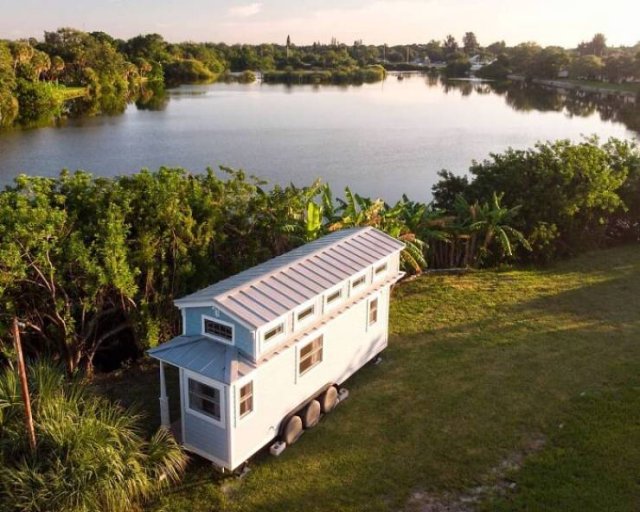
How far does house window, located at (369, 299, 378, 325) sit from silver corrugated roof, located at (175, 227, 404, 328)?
0.81 meters

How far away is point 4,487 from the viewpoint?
Result: 7539 millimetres

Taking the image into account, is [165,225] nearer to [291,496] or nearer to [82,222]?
[82,222]

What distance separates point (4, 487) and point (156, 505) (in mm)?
1897

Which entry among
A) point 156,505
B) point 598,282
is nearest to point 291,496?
point 156,505

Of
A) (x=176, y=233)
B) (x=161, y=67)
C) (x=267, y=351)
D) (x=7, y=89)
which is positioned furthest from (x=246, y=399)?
(x=161, y=67)

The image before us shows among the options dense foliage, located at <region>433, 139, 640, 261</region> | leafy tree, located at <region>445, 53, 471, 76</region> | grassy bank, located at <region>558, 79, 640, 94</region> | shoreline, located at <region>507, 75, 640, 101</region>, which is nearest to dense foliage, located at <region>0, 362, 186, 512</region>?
dense foliage, located at <region>433, 139, 640, 261</region>

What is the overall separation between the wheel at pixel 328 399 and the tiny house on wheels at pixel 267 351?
0.06ft

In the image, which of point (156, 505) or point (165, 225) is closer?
point (156, 505)

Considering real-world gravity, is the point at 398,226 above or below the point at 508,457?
above

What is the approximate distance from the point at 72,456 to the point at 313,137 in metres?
39.2

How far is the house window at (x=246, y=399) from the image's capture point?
8484mm

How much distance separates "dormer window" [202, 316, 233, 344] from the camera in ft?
28.7

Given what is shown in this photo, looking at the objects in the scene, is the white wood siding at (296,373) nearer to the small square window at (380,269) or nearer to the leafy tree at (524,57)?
the small square window at (380,269)

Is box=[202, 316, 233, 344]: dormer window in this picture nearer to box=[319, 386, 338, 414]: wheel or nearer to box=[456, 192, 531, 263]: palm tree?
box=[319, 386, 338, 414]: wheel
